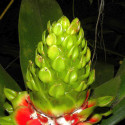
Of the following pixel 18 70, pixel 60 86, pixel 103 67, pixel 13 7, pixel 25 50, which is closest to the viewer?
pixel 60 86

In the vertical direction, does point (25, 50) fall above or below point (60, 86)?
above

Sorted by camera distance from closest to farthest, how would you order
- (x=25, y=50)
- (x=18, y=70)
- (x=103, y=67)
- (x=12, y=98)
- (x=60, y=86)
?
(x=60, y=86) → (x=12, y=98) → (x=25, y=50) → (x=103, y=67) → (x=18, y=70)

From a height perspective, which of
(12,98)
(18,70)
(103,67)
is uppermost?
(18,70)

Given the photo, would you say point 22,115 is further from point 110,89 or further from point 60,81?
point 110,89

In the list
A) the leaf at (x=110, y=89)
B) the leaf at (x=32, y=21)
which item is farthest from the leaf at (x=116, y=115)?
the leaf at (x=32, y=21)

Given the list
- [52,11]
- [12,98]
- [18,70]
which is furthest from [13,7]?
[12,98]

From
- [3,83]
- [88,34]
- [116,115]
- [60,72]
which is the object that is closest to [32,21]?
[3,83]

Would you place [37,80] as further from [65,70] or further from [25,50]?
[25,50]

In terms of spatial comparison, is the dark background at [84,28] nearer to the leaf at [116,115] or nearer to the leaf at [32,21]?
the leaf at [32,21]

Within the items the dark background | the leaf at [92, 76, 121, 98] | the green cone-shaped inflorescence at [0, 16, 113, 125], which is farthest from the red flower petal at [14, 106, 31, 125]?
the dark background
